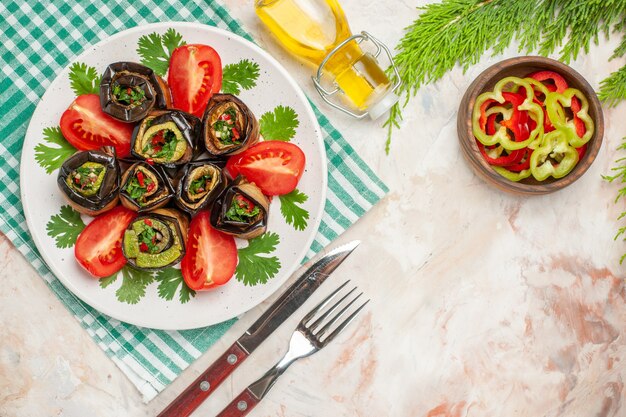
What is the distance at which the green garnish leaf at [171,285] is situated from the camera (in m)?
2.12

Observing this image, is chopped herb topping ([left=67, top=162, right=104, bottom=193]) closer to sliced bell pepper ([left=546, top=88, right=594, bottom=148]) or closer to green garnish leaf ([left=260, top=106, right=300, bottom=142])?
green garnish leaf ([left=260, top=106, right=300, bottom=142])

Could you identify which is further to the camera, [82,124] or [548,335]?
[548,335]

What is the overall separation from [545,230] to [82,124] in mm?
1734

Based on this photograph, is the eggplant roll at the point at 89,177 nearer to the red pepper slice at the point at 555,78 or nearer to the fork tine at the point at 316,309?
the fork tine at the point at 316,309

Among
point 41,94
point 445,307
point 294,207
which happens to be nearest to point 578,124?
point 445,307

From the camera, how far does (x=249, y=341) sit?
2.21 metres

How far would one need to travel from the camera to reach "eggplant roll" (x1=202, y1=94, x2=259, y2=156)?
2.03m

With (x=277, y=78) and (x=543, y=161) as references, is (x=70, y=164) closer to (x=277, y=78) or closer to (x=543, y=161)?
(x=277, y=78)

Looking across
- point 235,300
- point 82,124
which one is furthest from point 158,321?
point 82,124

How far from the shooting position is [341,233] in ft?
7.45

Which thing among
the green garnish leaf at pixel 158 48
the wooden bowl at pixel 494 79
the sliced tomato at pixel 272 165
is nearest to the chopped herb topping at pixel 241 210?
the sliced tomato at pixel 272 165

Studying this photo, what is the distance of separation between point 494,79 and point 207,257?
120cm

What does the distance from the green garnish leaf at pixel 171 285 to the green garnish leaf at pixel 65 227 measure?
322mm

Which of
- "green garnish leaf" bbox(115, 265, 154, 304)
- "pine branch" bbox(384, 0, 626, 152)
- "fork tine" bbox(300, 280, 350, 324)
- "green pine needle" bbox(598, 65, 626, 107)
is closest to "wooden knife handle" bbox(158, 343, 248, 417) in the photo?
"fork tine" bbox(300, 280, 350, 324)
